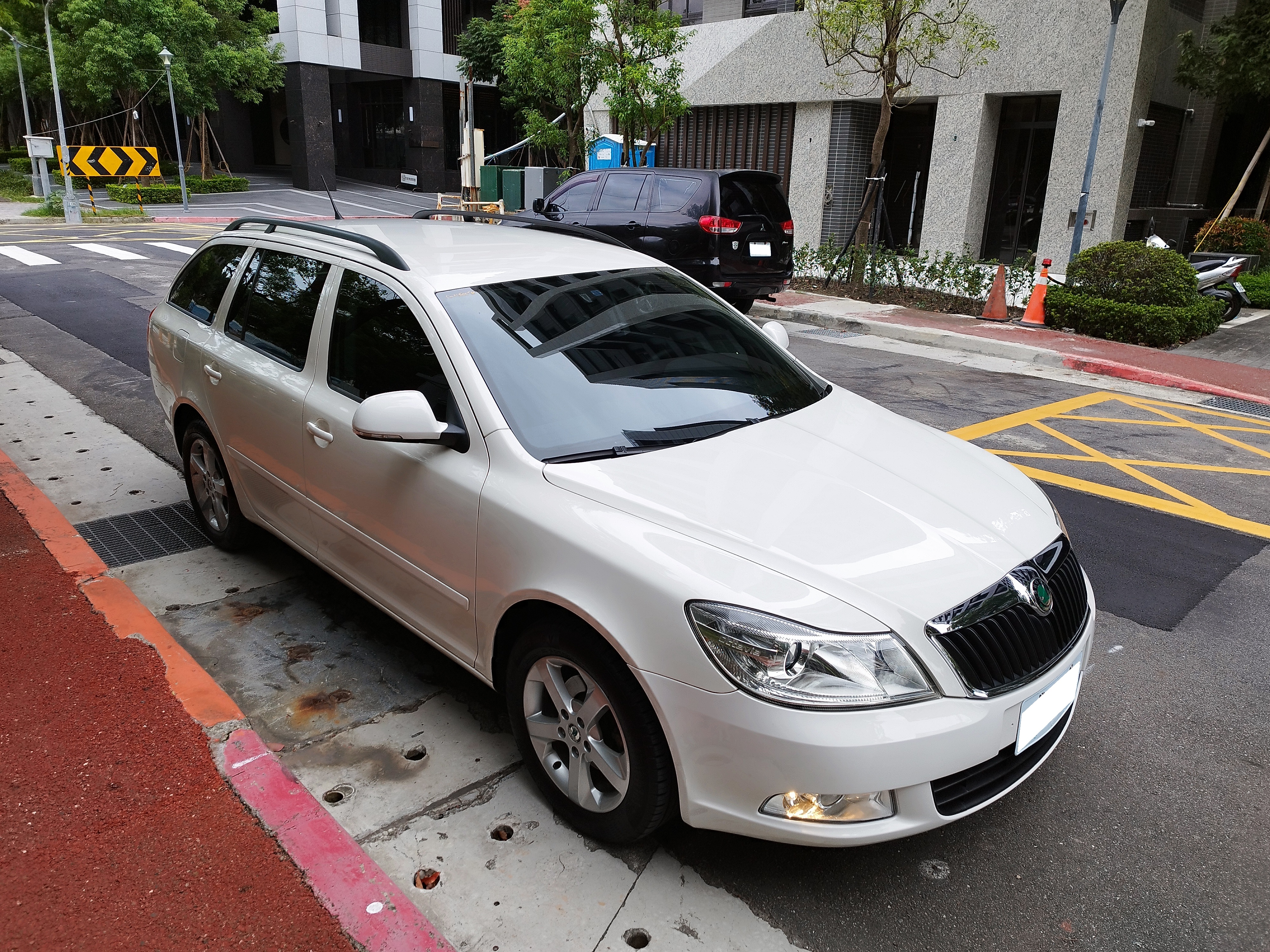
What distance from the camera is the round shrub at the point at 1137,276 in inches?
482

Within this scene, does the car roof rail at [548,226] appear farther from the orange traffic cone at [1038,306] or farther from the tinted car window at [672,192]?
the orange traffic cone at [1038,306]

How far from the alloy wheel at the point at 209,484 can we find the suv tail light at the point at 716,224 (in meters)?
8.04

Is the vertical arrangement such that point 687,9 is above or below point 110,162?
above

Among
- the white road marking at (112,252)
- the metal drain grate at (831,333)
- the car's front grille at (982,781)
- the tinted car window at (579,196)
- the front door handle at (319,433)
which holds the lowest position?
the metal drain grate at (831,333)

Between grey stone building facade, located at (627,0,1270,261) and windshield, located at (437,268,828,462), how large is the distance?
1448cm

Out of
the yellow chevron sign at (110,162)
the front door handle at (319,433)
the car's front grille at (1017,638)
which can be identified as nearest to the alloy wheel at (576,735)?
the car's front grille at (1017,638)

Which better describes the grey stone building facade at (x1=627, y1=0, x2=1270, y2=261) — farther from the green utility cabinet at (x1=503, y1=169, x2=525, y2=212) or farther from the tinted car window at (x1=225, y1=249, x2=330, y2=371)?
the tinted car window at (x1=225, y1=249, x2=330, y2=371)

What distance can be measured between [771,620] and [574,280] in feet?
6.21

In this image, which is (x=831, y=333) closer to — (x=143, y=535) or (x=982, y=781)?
(x=143, y=535)

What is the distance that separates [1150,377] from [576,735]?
9647 millimetres

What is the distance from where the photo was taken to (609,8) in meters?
18.3

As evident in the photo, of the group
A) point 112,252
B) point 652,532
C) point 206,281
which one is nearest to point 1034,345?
point 206,281

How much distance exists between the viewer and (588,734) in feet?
9.46

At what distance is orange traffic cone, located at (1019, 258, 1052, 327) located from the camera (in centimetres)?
1316
